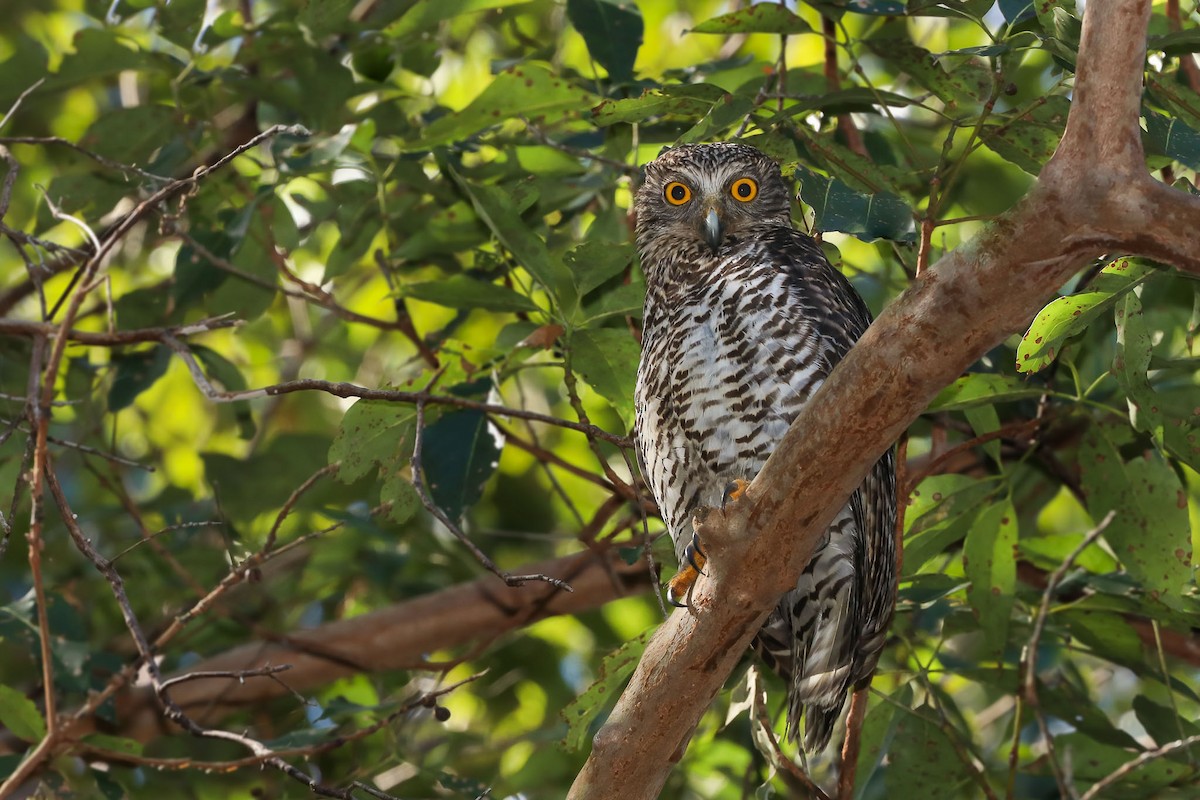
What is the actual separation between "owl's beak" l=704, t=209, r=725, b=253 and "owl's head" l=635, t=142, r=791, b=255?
22 mm

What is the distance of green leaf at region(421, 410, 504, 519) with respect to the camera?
3.52 m

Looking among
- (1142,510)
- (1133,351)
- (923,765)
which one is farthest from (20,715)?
(1142,510)

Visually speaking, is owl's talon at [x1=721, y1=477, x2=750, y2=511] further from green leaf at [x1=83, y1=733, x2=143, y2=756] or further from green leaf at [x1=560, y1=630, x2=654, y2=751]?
green leaf at [x1=83, y1=733, x2=143, y2=756]

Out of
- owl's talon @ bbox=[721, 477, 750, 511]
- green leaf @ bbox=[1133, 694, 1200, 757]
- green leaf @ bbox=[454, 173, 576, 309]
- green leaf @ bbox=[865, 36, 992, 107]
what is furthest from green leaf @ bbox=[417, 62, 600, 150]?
green leaf @ bbox=[1133, 694, 1200, 757]

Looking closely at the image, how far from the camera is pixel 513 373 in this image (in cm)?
385

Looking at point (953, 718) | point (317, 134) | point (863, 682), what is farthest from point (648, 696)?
point (317, 134)

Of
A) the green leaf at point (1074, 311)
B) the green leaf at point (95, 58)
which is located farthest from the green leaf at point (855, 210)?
the green leaf at point (95, 58)

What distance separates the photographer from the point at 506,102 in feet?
12.2

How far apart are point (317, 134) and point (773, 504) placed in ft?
8.16

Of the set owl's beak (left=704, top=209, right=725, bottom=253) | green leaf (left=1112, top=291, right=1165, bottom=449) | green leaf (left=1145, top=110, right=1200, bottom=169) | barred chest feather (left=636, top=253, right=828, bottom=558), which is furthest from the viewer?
owl's beak (left=704, top=209, right=725, bottom=253)

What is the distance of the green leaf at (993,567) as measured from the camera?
11.2ft

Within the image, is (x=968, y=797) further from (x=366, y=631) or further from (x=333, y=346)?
(x=333, y=346)

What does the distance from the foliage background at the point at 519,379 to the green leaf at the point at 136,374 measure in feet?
0.05

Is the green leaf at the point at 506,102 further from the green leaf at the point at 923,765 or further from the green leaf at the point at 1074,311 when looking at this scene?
the green leaf at the point at 923,765
